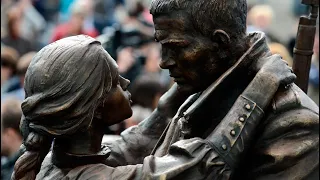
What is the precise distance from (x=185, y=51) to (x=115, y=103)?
1.15 feet

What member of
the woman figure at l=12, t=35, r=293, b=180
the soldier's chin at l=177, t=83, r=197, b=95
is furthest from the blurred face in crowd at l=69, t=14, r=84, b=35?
the woman figure at l=12, t=35, r=293, b=180

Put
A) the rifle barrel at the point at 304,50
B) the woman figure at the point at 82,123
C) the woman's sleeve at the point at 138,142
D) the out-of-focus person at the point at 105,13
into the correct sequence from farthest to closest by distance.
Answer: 1. the out-of-focus person at the point at 105,13
2. the rifle barrel at the point at 304,50
3. the woman's sleeve at the point at 138,142
4. the woman figure at the point at 82,123

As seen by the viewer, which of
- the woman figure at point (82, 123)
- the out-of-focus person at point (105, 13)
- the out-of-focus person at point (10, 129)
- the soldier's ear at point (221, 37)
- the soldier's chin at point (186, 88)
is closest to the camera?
the woman figure at point (82, 123)

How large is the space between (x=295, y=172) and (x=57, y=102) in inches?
37.4

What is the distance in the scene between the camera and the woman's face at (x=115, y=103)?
12.0ft

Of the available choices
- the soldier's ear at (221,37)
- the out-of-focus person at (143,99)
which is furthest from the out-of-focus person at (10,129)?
the soldier's ear at (221,37)

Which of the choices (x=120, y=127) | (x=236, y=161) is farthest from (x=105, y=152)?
(x=120, y=127)

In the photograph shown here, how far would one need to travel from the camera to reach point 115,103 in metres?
3.69

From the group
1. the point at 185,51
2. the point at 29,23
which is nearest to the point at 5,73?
the point at 29,23

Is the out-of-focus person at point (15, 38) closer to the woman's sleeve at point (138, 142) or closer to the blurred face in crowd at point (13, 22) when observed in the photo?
the blurred face in crowd at point (13, 22)

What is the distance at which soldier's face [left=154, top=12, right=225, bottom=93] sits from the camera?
3.64 m

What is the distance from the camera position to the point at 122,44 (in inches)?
349

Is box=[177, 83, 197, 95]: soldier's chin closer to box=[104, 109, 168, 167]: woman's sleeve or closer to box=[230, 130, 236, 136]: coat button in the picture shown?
box=[230, 130, 236, 136]: coat button

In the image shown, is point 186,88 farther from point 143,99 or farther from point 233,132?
point 143,99
